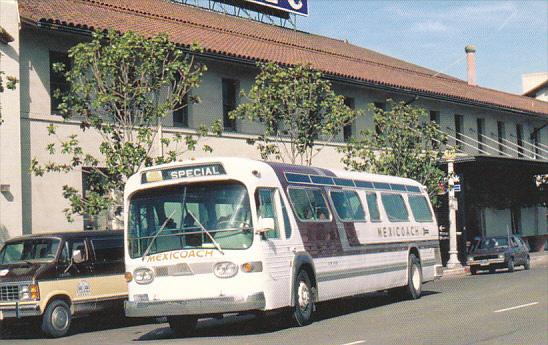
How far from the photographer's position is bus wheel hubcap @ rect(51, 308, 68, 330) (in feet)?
52.2

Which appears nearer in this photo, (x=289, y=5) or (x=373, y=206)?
(x=373, y=206)

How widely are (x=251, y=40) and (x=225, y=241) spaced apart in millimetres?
20150

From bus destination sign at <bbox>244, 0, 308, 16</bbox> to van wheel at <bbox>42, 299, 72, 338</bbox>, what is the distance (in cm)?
2366

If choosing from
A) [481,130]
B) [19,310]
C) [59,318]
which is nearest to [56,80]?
[59,318]

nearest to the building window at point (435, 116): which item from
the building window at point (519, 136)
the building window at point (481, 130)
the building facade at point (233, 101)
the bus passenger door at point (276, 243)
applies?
the building facade at point (233, 101)

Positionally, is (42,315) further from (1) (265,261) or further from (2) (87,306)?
(1) (265,261)

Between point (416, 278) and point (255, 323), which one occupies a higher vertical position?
point (416, 278)

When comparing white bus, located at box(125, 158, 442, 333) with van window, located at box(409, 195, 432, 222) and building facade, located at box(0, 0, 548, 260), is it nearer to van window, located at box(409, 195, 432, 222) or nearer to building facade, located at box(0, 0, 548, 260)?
van window, located at box(409, 195, 432, 222)

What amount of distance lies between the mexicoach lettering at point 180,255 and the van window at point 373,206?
580 centimetres

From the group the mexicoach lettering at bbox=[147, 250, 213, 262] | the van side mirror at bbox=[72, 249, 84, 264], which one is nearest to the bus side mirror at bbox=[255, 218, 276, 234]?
the mexicoach lettering at bbox=[147, 250, 213, 262]

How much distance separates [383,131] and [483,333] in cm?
1847

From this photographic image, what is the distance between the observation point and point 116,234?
18.0 metres

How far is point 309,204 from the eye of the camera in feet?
51.9

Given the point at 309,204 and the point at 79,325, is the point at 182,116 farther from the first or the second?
the point at 309,204
